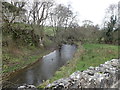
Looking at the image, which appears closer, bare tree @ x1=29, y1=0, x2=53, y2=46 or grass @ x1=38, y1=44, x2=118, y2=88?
grass @ x1=38, y1=44, x2=118, y2=88

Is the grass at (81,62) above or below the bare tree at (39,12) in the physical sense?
below

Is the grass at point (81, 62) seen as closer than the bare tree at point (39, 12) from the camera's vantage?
Yes

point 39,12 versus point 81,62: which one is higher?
point 39,12

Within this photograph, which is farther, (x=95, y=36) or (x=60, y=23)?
(x=95, y=36)

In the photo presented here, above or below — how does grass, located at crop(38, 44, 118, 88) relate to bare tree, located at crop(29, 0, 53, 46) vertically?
below

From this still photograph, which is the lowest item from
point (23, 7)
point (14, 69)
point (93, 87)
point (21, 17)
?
point (14, 69)

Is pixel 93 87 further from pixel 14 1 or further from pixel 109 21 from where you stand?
pixel 109 21

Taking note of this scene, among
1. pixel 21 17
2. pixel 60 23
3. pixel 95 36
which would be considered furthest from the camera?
pixel 95 36

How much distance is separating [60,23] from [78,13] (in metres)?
9.55

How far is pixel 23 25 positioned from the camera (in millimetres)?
16750

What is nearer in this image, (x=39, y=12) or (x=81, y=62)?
(x=81, y=62)

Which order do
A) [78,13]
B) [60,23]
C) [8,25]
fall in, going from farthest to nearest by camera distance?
[78,13] < [60,23] < [8,25]

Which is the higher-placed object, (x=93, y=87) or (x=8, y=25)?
(x=8, y=25)

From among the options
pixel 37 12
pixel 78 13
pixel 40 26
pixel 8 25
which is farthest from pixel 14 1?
pixel 78 13
